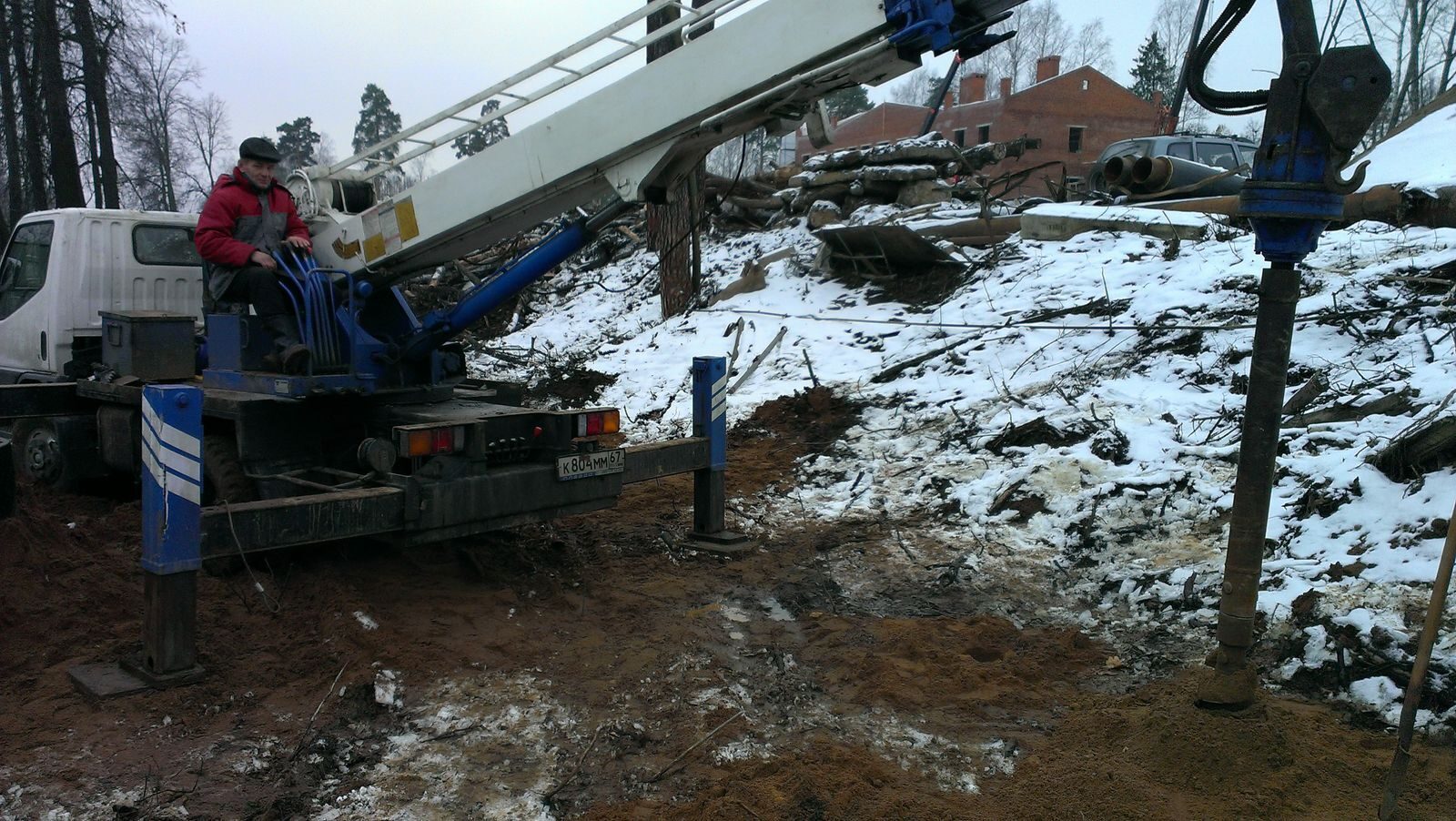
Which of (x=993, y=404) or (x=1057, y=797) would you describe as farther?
(x=993, y=404)

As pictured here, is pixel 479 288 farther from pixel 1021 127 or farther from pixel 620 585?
pixel 1021 127

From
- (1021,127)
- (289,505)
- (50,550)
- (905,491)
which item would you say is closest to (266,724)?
(289,505)

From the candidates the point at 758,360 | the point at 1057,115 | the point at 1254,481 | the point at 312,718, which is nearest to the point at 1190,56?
the point at 1254,481

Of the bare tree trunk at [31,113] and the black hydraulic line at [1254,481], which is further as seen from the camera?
the bare tree trunk at [31,113]

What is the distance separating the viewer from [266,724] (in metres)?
4.29

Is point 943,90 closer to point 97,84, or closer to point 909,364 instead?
point 909,364

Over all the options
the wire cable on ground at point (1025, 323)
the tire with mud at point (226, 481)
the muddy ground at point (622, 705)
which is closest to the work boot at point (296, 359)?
the tire with mud at point (226, 481)

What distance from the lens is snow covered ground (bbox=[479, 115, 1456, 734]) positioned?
531cm

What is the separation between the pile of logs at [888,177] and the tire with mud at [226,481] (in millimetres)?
10667

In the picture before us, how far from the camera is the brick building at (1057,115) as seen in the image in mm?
50562

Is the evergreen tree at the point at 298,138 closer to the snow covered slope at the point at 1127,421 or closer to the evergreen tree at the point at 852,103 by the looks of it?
the evergreen tree at the point at 852,103

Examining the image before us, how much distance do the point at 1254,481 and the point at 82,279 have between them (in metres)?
8.39

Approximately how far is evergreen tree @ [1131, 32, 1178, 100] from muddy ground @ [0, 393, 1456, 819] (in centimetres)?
6077

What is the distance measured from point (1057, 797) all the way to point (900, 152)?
13939mm
